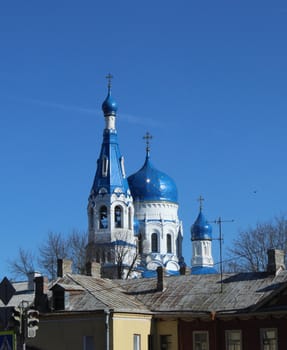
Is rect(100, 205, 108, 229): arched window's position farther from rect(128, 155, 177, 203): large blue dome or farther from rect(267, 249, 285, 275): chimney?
rect(267, 249, 285, 275): chimney

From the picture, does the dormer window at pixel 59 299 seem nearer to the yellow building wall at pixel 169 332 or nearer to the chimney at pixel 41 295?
the chimney at pixel 41 295

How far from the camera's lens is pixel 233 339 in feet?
119

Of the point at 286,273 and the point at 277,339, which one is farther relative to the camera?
the point at 286,273

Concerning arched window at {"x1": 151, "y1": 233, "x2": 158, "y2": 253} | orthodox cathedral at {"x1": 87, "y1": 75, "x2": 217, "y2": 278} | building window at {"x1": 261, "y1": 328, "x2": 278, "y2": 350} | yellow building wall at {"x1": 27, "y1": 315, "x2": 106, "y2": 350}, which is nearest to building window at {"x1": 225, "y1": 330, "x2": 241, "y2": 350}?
building window at {"x1": 261, "y1": 328, "x2": 278, "y2": 350}

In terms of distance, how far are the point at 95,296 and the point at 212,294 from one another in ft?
17.0

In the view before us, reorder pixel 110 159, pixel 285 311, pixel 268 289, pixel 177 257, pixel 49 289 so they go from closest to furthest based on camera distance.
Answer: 1. pixel 285 311
2. pixel 268 289
3. pixel 49 289
4. pixel 110 159
5. pixel 177 257

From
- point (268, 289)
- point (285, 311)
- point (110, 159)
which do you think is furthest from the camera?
point (110, 159)

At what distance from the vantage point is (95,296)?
1480 inches

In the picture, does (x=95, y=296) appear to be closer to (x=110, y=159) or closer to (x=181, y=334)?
(x=181, y=334)

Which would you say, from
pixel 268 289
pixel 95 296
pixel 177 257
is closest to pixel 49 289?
pixel 95 296

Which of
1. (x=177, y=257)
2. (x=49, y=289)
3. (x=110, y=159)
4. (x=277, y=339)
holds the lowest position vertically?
(x=277, y=339)

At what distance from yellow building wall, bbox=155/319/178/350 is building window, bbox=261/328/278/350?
13.8 ft

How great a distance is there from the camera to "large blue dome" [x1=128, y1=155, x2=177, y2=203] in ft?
320

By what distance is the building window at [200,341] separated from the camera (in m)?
36.8
